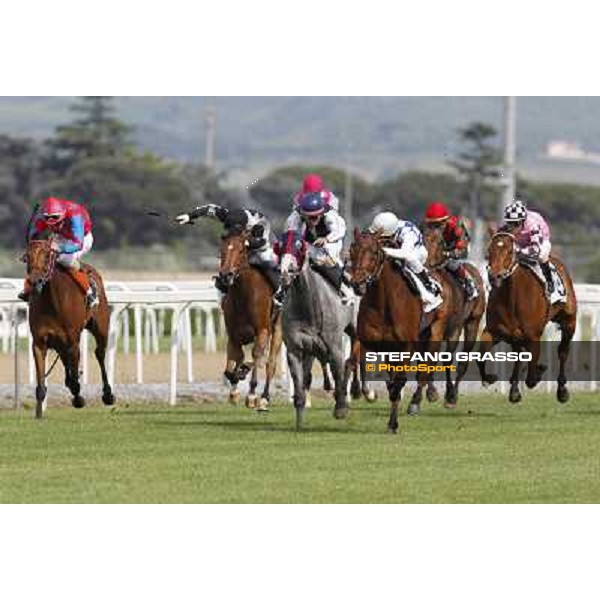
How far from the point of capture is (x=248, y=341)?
1906 cm

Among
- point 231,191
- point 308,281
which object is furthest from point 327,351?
point 231,191

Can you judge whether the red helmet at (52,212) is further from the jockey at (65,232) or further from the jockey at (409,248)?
the jockey at (409,248)

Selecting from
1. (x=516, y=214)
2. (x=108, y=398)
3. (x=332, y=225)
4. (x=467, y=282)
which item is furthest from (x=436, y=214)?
(x=108, y=398)

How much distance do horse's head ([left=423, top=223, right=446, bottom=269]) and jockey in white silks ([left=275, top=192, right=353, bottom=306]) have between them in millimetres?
2154

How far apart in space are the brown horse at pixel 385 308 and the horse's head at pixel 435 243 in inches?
72.9

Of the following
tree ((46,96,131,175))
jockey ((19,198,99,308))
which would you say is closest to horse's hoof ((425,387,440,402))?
jockey ((19,198,99,308))

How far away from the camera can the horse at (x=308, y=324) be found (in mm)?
16328

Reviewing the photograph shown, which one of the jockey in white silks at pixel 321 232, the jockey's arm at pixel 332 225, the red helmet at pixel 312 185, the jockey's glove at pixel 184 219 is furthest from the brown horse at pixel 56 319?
the jockey's arm at pixel 332 225

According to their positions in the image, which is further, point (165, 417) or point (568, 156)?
point (568, 156)

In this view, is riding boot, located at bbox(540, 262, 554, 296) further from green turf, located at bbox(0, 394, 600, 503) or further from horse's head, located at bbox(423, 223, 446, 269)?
green turf, located at bbox(0, 394, 600, 503)

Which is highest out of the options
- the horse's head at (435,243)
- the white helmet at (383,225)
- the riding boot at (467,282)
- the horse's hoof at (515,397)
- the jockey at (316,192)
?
the jockey at (316,192)

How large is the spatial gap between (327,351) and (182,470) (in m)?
3.28

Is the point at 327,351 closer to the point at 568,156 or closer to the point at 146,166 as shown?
the point at 146,166

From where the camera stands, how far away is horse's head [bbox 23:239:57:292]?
55.3 ft
